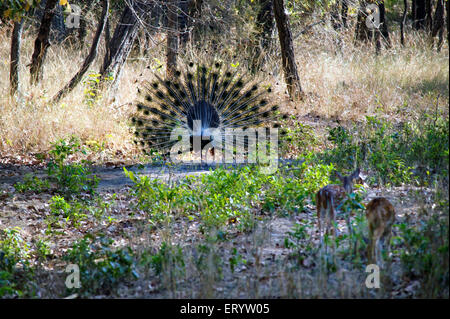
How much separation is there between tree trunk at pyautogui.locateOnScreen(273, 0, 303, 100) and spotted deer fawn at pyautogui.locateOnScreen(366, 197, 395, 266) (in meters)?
7.94

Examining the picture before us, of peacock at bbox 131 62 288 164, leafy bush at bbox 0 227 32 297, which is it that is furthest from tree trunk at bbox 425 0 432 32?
leafy bush at bbox 0 227 32 297

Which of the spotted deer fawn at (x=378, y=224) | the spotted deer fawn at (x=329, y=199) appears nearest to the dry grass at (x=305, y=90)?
the spotted deer fawn at (x=329, y=199)

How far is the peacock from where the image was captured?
8977 mm

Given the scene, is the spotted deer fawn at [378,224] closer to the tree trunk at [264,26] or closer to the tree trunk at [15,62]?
the tree trunk at [15,62]

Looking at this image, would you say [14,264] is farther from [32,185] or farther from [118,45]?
[118,45]

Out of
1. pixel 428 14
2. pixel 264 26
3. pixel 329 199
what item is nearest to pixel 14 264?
pixel 329 199

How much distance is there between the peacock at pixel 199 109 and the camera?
8977mm

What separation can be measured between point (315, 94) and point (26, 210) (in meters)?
7.70

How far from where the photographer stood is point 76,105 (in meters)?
9.85

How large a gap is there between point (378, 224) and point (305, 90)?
903 cm

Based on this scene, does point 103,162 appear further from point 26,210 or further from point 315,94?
point 315,94

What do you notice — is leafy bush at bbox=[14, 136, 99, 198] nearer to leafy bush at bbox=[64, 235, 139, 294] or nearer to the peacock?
the peacock

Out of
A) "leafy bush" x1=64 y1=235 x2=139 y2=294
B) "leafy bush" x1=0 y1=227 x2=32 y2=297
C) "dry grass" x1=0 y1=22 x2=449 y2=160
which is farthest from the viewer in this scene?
"dry grass" x1=0 y1=22 x2=449 y2=160
